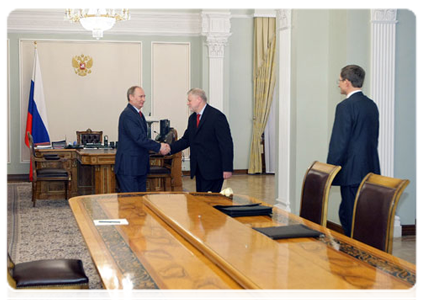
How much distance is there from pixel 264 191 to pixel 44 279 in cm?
686

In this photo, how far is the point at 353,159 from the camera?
4234mm

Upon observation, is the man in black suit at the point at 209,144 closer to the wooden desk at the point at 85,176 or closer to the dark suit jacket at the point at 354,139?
the dark suit jacket at the point at 354,139

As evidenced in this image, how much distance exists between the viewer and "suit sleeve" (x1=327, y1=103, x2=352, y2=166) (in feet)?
13.7

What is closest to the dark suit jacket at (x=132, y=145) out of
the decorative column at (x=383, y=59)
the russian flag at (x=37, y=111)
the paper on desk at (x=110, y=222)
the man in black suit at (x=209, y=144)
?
the man in black suit at (x=209, y=144)

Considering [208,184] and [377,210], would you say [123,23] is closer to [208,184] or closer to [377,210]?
[208,184]

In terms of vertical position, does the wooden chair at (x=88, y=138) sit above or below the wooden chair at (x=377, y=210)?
above

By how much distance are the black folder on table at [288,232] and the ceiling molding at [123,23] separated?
9.34 m

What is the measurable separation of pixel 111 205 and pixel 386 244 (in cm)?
164

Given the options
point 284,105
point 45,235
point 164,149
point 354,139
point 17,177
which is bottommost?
point 45,235

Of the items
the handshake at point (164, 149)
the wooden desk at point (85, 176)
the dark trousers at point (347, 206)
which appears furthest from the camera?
the wooden desk at point (85, 176)

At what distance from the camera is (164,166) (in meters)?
8.13

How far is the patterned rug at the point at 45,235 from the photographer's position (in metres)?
4.48

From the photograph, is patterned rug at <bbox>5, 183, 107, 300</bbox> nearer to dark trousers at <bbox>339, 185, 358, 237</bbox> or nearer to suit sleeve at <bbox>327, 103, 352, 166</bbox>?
dark trousers at <bbox>339, 185, 358, 237</bbox>

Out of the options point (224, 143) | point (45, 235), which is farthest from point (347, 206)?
point (45, 235)
